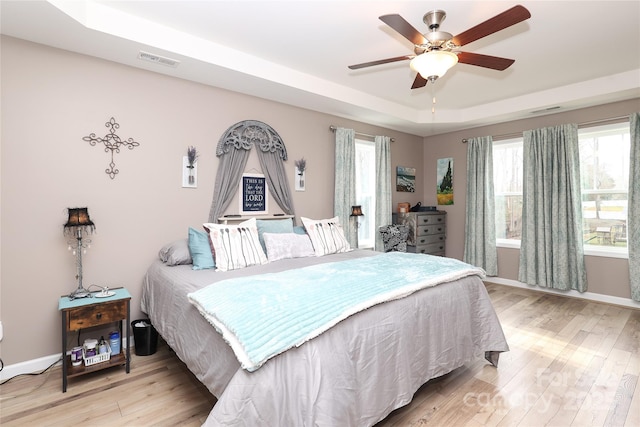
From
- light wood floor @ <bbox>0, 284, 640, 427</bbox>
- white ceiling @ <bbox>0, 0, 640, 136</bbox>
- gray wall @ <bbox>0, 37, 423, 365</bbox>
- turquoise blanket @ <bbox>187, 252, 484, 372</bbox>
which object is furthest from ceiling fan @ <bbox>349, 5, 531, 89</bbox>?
light wood floor @ <bbox>0, 284, 640, 427</bbox>

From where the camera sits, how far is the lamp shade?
234cm

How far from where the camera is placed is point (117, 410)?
6.39 ft

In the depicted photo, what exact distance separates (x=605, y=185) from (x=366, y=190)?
3.09 m

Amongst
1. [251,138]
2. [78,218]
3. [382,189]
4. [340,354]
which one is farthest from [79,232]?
[382,189]

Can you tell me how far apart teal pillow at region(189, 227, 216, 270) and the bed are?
0.32ft

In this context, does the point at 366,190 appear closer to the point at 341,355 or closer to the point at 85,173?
the point at 85,173

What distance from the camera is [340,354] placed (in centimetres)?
145

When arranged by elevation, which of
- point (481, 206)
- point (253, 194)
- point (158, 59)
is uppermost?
point (158, 59)

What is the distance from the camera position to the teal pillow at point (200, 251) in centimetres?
261

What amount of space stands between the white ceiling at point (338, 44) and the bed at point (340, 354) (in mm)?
1884

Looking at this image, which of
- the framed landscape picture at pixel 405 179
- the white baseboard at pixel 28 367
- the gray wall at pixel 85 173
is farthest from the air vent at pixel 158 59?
the framed landscape picture at pixel 405 179

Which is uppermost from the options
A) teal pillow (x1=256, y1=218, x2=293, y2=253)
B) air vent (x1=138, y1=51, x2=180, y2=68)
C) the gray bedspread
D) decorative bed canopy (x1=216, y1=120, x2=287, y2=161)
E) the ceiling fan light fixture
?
air vent (x1=138, y1=51, x2=180, y2=68)

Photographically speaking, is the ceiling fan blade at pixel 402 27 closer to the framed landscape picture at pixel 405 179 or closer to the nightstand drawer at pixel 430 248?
the framed landscape picture at pixel 405 179

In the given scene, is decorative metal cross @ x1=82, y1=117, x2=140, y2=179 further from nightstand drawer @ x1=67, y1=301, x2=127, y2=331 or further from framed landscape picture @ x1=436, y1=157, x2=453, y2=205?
framed landscape picture @ x1=436, y1=157, x2=453, y2=205
